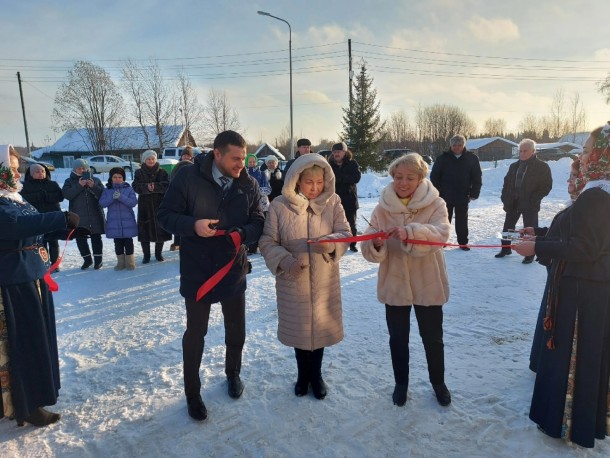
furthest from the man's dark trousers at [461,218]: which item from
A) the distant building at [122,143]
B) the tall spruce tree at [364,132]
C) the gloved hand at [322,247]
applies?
the distant building at [122,143]

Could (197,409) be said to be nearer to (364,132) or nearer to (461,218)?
Answer: (461,218)

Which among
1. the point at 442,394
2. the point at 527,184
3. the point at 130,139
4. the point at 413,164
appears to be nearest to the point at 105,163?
the point at 130,139

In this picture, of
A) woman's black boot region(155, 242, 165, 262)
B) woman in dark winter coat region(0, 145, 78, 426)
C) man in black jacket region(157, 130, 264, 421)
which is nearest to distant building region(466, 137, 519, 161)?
woman's black boot region(155, 242, 165, 262)

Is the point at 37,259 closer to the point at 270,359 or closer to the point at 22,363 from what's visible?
the point at 22,363

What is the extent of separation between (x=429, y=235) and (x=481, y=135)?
80019 millimetres

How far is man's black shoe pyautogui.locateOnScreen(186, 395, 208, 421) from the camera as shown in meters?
2.85

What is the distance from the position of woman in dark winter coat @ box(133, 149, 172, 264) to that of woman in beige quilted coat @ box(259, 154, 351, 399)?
15.4ft

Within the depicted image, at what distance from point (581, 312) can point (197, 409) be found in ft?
8.73

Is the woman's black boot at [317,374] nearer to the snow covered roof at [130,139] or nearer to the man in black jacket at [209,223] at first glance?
the man in black jacket at [209,223]

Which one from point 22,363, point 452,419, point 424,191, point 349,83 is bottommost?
point 452,419

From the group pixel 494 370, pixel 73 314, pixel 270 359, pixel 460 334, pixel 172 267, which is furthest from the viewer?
pixel 172 267

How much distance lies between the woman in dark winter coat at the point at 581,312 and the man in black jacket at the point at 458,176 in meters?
5.09

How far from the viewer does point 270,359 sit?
370 cm

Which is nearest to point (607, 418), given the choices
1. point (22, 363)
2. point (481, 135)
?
point (22, 363)
